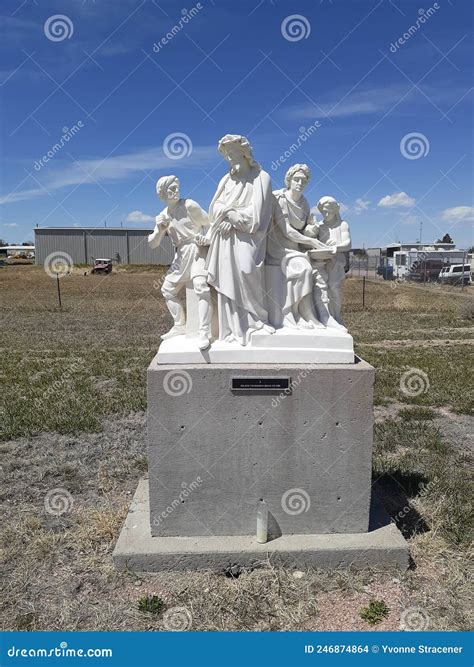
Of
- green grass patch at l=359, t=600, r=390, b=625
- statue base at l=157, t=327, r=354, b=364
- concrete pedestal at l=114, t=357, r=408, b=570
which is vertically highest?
statue base at l=157, t=327, r=354, b=364

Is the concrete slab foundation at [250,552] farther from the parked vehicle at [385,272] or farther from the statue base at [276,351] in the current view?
the parked vehicle at [385,272]

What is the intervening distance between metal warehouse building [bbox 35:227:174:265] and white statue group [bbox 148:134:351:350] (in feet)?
138

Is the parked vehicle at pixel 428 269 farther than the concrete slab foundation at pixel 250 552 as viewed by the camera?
Yes

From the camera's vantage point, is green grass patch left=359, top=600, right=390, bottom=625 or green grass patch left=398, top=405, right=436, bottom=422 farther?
green grass patch left=398, top=405, right=436, bottom=422

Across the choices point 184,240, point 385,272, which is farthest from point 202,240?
point 385,272

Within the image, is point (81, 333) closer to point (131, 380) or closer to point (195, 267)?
point (131, 380)

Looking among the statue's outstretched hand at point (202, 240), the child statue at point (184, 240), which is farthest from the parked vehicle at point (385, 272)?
the statue's outstretched hand at point (202, 240)

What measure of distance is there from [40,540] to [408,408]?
555 cm

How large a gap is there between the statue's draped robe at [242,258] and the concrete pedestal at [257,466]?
0.41 meters

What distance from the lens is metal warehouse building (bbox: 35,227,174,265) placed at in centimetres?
4597

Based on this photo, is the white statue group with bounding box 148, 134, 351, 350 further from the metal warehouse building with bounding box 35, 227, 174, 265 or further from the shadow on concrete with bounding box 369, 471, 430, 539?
the metal warehouse building with bounding box 35, 227, 174, 265

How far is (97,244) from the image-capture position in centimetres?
4631

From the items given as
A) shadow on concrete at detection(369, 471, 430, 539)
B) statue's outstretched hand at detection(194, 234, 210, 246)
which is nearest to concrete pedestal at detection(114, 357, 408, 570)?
shadow on concrete at detection(369, 471, 430, 539)

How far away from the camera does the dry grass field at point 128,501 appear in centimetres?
351
